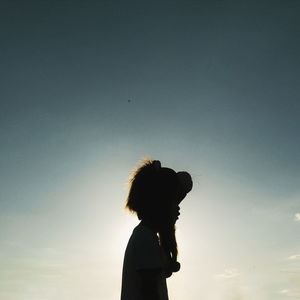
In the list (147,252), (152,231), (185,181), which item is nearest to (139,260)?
(147,252)

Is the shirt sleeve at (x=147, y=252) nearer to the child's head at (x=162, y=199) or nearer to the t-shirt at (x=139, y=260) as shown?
the t-shirt at (x=139, y=260)

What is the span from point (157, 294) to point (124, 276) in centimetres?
50

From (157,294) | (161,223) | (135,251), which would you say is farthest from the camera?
(161,223)

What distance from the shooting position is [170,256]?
4316 mm

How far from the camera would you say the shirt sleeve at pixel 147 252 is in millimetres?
3828

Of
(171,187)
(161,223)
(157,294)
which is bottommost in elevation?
(157,294)

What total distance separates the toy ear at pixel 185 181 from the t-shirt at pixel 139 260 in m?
0.66

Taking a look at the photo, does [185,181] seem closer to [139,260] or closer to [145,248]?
[145,248]

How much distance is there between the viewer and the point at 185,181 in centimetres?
446

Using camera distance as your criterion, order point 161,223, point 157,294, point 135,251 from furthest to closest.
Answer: point 161,223
point 135,251
point 157,294

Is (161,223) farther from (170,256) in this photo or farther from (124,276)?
(124,276)

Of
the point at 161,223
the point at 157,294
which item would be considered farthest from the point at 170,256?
the point at 157,294

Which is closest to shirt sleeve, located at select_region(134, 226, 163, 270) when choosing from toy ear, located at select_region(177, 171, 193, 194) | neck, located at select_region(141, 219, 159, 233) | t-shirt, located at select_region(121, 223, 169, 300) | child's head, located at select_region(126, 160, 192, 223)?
t-shirt, located at select_region(121, 223, 169, 300)

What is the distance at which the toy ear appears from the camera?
14.6 ft
